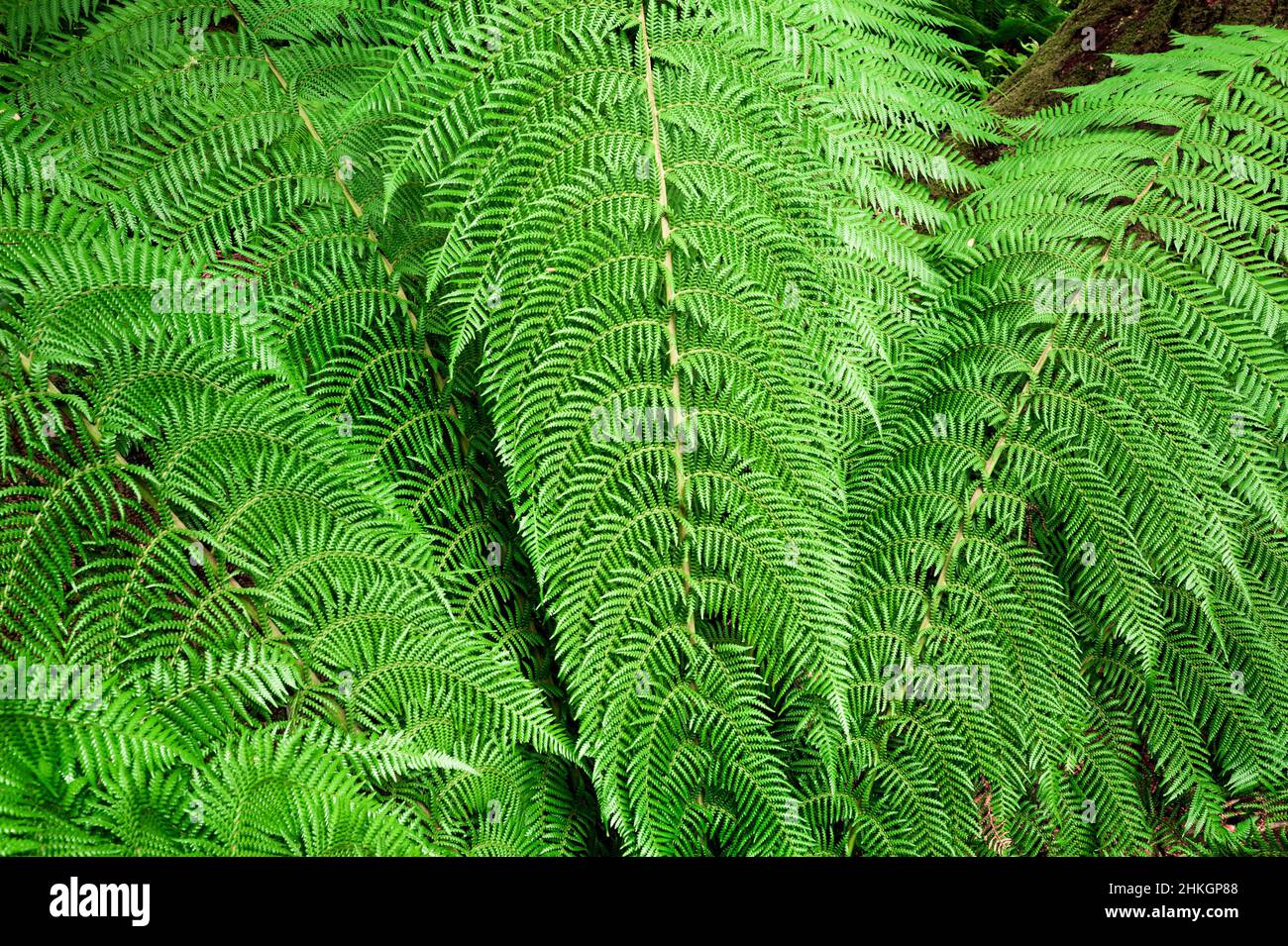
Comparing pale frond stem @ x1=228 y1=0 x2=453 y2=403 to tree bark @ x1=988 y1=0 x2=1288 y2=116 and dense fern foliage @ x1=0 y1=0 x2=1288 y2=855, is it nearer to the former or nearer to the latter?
dense fern foliage @ x1=0 y1=0 x2=1288 y2=855

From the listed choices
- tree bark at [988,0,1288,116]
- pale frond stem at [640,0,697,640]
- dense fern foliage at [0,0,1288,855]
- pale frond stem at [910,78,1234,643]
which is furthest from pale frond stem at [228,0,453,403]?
tree bark at [988,0,1288,116]

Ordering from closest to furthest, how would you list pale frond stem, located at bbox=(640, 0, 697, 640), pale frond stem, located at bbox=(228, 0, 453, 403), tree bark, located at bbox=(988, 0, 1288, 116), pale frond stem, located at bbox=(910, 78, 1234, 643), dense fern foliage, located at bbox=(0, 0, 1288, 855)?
dense fern foliage, located at bbox=(0, 0, 1288, 855) < pale frond stem, located at bbox=(640, 0, 697, 640) < pale frond stem, located at bbox=(228, 0, 453, 403) < pale frond stem, located at bbox=(910, 78, 1234, 643) < tree bark, located at bbox=(988, 0, 1288, 116)

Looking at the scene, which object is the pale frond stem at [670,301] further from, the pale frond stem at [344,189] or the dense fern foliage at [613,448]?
the pale frond stem at [344,189]

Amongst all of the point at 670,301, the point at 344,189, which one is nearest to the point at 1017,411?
the point at 670,301

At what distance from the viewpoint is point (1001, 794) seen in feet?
6.26

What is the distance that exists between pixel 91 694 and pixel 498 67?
123cm

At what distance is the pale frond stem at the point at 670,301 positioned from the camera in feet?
5.57

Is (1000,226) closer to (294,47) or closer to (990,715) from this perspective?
(990,715)

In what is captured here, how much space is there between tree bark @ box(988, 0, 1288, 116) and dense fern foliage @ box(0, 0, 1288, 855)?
44 cm

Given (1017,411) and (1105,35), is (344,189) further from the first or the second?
(1105,35)

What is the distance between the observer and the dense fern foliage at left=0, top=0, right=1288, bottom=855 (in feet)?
4.87

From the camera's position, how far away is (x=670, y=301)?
5.60 ft

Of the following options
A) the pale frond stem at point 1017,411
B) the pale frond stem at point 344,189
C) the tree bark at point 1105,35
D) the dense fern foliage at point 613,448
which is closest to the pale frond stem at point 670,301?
the dense fern foliage at point 613,448

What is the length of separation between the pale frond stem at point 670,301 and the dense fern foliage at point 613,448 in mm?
12
